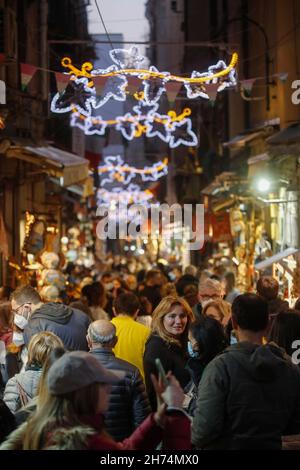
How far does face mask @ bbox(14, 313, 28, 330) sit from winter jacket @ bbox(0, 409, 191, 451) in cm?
473

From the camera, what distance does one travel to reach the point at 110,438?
479cm

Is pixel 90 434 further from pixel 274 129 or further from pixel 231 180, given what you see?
pixel 231 180

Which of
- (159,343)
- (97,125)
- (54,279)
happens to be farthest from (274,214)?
(159,343)

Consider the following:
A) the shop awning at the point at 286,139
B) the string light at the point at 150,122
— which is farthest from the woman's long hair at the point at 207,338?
the string light at the point at 150,122

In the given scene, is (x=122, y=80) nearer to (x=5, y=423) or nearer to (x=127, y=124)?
(x=5, y=423)

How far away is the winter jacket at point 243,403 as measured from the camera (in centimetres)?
541

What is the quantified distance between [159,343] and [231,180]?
55.0 feet

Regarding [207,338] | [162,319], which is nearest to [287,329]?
[207,338]

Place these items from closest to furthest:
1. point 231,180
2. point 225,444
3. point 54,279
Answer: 1. point 225,444
2. point 54,279
3. point 231,180

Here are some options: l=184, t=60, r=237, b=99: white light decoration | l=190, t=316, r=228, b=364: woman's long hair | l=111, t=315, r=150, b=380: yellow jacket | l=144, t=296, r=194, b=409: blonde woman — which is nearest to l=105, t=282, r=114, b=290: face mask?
l=184, t=60, r=237, b=99: white light decoration

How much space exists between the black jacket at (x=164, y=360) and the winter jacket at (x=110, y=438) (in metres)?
2.99

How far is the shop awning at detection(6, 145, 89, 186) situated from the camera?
1958 cm

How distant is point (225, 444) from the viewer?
5426mm

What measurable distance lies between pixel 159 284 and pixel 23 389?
11.9 m
